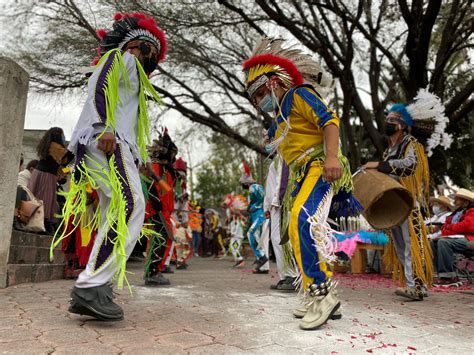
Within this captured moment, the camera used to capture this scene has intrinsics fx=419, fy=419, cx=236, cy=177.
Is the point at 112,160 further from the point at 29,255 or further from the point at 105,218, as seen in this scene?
the point at 29,255

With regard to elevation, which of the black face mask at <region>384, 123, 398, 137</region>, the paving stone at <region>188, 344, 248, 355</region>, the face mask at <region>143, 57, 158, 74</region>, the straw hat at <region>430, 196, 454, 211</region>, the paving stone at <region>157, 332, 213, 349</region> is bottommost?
the paving stone at <region>188, 344, 248, 355</region>

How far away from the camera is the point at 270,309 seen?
3473mm

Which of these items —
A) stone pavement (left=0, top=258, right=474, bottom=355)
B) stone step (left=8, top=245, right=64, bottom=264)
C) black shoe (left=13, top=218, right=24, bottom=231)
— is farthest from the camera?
black shoe (left=13, top=218, right=24, bottom=231)

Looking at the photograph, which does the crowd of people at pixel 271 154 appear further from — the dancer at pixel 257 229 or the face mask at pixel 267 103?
the dancer at pixel 257 229

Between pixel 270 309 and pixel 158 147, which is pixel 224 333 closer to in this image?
pixel 270 309

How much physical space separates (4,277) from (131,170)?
2303mm

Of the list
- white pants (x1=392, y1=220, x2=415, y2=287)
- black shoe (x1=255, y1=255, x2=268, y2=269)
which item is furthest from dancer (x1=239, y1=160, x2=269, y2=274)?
white pants (x1=392, y1=220, x2=415, y2=287)

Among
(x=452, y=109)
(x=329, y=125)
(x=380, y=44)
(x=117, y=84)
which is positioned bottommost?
(x=329, y=125)

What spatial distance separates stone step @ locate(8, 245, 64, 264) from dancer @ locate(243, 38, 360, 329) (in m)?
3.00

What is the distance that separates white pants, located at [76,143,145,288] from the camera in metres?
2.69

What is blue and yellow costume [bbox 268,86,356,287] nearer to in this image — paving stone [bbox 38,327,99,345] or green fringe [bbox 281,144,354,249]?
green fringe [bbox 281,144,354,249]

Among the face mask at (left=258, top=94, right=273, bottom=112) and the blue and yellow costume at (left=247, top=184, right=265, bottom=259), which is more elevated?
the face mask at (left=258, top=94, right=273, bottom=112)

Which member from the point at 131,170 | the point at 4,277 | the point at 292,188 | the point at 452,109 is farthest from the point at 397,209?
the point at 452,109

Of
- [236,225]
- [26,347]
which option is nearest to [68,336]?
[26,347]
